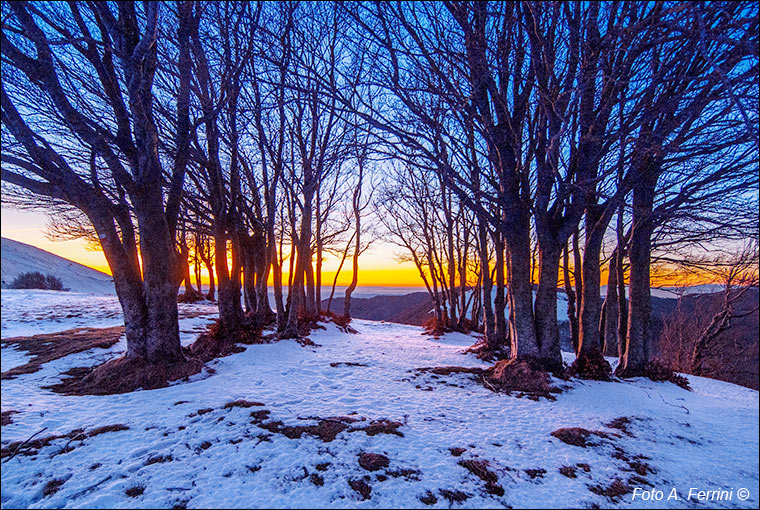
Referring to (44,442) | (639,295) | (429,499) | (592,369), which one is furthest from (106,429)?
(639,295)

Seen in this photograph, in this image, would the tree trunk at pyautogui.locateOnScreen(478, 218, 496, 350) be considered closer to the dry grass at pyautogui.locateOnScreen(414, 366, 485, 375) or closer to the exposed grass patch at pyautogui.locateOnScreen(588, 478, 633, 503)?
the dry grass at pyautogui.locateOnScreen(414, 366, 485, 375)

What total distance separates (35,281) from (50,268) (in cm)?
658

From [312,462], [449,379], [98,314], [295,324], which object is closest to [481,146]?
[449,379]

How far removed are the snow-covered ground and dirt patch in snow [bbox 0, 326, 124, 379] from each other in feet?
1.57

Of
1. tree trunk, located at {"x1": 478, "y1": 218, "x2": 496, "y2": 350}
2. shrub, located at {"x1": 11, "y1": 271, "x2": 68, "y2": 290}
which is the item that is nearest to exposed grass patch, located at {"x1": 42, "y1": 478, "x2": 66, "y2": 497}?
tree trunk, located at {"x1": 478, "y1": 218, "x2": 496, "y2": 350}

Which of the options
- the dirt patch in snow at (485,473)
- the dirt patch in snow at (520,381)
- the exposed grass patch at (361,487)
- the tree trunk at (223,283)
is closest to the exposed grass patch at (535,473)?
the dirt patch in snow at (485,473)

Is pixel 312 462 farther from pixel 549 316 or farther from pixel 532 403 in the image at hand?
pixel 549 316

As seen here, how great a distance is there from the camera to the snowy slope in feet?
73.5

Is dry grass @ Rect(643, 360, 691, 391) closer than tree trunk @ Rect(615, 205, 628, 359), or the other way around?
dry grass @ Rect(643, 360, 691, 391)

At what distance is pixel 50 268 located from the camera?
2609 cm

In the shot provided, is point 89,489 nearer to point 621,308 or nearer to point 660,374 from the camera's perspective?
point 660,374

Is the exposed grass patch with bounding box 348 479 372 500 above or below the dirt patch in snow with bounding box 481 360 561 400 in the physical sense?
above

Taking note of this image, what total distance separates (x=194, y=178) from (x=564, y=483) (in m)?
10.3

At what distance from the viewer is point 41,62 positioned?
4.16 meters
